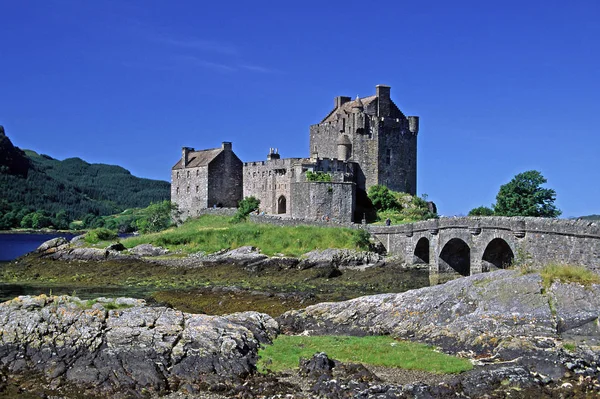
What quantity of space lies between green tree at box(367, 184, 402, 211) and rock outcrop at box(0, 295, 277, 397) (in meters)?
39.3

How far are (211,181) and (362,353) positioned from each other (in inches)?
1972

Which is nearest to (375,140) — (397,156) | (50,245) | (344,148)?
(344,148)

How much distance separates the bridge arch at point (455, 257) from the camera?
4031cm

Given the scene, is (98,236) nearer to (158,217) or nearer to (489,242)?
(158,217)

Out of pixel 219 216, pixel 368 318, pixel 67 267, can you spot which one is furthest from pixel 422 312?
pixel 219 216

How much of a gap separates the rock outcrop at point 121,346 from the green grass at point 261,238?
27004 mm

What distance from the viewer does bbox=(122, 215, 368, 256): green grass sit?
155 feet

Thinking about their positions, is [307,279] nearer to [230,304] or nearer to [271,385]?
[230,304]

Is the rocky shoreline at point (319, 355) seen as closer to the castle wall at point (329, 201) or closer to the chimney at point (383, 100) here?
the castle wall at point (329, 201)

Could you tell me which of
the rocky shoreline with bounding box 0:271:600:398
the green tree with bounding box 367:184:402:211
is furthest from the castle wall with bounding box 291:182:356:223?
the rocky shoreline with bounding box 0:271:600:398

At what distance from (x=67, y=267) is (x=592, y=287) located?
36.5m

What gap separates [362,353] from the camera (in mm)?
18125

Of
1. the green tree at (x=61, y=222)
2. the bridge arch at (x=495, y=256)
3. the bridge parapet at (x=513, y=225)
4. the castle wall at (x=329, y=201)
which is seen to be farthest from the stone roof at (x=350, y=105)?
the green tree at (x=61, y=222)

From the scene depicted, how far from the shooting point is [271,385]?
52.4 ft
